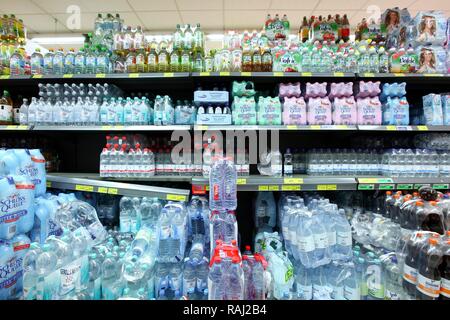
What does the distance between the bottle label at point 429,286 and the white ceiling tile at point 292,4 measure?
450 centimetres

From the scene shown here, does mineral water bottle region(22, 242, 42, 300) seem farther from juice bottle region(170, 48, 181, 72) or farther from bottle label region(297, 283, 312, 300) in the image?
juice bottle region(170, 48, 181, 72)

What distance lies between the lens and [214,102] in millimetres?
2592

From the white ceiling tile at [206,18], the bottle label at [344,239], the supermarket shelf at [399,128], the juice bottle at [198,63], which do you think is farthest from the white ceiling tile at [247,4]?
the bottle label at [344,239]

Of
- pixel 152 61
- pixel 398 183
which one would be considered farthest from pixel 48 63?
pixel 398 183

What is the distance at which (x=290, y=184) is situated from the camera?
2.41m

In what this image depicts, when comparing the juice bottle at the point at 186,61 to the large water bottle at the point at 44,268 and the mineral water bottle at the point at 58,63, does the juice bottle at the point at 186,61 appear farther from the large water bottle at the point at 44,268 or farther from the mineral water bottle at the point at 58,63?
the large water bottle at the point at 44,268

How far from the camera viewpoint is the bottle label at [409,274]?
55.0 inches

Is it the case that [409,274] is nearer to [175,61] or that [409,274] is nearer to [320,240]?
[320,240]

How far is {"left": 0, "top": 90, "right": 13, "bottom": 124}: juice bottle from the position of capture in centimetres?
275

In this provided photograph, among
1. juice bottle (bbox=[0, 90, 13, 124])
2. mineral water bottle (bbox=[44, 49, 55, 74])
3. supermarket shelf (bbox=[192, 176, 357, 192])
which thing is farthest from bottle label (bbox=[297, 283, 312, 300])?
juice bottle (bbox=[0, 90, 13, 124])

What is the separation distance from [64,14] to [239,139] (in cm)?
441

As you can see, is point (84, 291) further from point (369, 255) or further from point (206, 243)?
point (369, 255)

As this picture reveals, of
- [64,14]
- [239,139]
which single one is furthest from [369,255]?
[64,14]

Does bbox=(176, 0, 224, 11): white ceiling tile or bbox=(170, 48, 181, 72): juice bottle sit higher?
bbox=(176, 0, 224, 11): white ceiling tile
